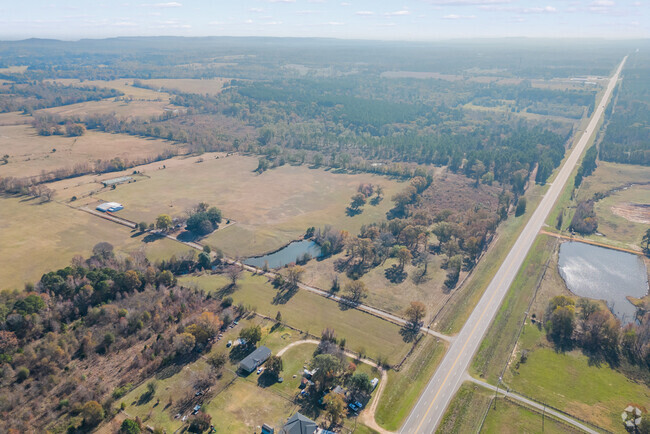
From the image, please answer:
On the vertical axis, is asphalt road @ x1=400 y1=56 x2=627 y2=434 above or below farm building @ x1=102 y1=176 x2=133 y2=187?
below

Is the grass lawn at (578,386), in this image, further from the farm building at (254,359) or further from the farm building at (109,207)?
the farm building at (109,207)

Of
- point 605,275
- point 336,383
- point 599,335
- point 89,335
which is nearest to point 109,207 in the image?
point 89,335

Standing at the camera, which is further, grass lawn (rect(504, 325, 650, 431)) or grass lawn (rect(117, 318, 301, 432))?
grass lawn (rect(504, 325, 650, 431))

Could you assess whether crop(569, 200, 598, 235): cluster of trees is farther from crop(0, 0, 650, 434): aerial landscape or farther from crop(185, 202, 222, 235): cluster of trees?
crop(185, 202, 222, 235): cluster of trees

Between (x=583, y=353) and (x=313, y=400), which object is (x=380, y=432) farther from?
(x=583, y=353)

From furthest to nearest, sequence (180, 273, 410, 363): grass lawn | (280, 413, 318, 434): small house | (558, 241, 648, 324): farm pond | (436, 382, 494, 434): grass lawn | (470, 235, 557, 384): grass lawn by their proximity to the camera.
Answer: (558, 241, 648, 324): farm pond, (180, 273, 410, 363): grass lawn, (470, 235, 557, 384): grass lawn, (436, 382, 494, 434): grass lawn, (280, 413, 318, 434): small house

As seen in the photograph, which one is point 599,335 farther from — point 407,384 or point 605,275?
point 407,384

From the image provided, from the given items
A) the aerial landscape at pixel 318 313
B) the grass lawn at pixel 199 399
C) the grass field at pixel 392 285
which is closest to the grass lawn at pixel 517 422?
the aerial landscape at pixel 318 313

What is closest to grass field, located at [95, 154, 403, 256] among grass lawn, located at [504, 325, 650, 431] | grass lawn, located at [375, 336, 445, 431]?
grass lawn, located at [375, 336, 445, 431]
